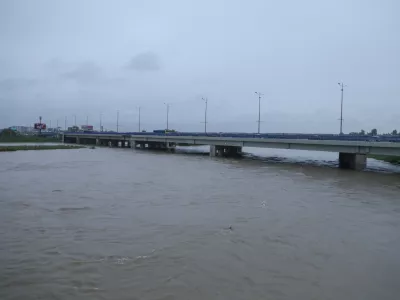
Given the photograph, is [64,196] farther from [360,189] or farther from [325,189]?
[360,189]

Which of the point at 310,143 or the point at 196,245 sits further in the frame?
the point at 310,143

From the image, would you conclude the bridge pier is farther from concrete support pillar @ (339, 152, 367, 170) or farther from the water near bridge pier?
the water near bridge pier

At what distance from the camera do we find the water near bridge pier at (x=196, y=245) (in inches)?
322

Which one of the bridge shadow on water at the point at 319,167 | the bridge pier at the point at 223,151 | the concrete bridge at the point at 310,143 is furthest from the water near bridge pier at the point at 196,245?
Answer: the bridge pier at the point at 223,151

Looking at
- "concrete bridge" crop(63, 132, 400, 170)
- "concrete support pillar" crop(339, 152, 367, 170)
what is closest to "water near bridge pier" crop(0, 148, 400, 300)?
"concrete bridge" crop(63, 132, 400, 170)

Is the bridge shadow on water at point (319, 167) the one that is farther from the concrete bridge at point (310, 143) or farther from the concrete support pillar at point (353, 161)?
the concrete bridge at point (310, 143)

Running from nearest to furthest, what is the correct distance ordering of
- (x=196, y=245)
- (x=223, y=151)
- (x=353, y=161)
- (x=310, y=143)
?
(x=196, y=245) → (x=353, y=161) → (x=310, y=143) → (x=223, y=151)

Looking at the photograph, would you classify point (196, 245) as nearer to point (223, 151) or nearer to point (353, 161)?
point (353, 161)

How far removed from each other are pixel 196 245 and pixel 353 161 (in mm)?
36403

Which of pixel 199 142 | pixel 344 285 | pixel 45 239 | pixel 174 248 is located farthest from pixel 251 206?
Result: pixel 199 142

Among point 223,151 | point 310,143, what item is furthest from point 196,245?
point 223,151

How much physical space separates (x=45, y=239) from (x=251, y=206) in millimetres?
10779

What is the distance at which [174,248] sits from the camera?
10992 mm

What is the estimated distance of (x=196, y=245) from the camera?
11.3 m
